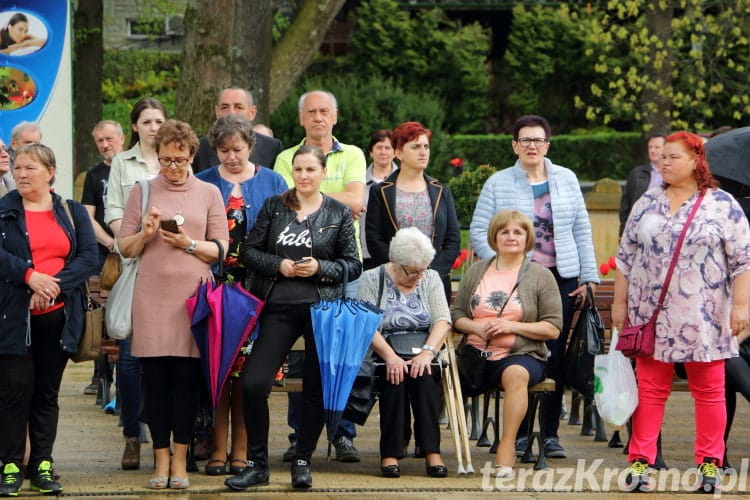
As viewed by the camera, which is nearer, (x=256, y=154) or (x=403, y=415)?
(x=403, y=415)

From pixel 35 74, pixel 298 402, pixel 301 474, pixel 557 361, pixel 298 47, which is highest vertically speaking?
pixel 298 47

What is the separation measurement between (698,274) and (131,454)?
11.3 feet

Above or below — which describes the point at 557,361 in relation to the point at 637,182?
below

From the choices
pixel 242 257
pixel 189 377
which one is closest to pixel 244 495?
pixel 189 377

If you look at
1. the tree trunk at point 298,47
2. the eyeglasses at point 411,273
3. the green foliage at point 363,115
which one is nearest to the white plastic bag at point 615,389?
the eyeglasses at point 411,273

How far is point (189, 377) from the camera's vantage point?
8023mm

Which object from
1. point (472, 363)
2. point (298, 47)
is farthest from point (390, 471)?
point (298, 47)

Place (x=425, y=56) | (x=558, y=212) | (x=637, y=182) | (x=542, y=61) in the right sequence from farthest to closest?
(x=542, y=61) → (x=425, y=56) → (x=637, y=182) → (x=558, y=212)

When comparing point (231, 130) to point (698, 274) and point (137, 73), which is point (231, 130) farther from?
point (137, 73)

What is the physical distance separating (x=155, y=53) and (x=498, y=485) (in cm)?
3191

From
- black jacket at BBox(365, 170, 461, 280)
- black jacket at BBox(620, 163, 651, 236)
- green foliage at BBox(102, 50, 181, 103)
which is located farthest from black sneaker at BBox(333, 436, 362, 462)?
green foliage at BBox(102, 50, 181, 103)

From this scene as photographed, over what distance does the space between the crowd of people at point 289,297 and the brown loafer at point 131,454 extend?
0.5 inches

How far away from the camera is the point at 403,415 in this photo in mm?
8469

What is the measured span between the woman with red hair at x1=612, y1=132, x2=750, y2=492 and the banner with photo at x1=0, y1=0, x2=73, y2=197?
22.9ft
